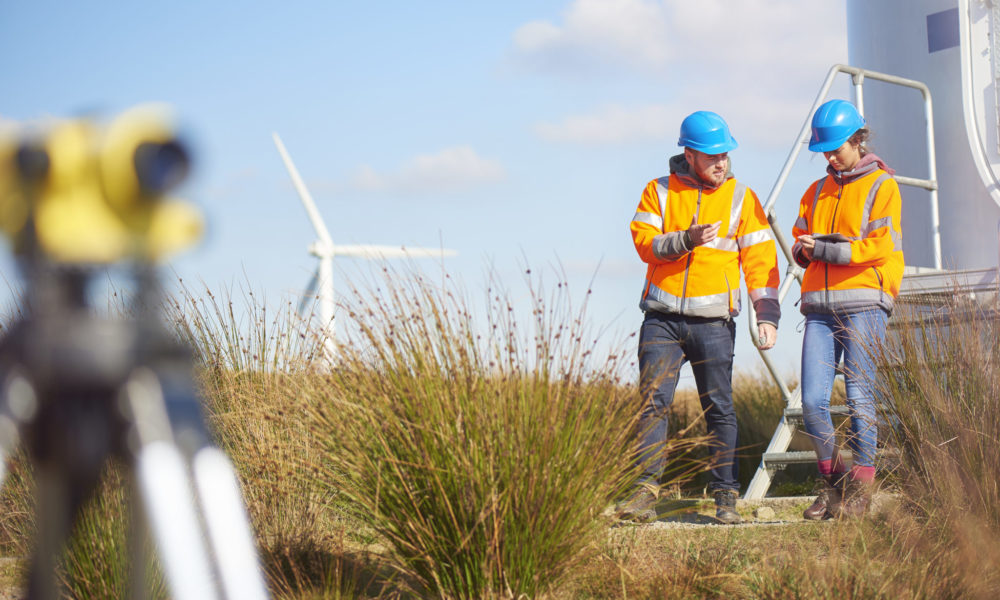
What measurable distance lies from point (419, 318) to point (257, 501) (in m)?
1.16

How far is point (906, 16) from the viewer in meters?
6.76

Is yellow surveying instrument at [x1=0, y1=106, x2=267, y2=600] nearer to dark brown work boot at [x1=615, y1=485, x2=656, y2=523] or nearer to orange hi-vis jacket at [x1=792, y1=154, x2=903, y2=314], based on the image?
dark brown work boot at [x1=615, y1=485, x2=656, y2=523]

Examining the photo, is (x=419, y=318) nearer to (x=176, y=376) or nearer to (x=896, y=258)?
(x=176, y=376)

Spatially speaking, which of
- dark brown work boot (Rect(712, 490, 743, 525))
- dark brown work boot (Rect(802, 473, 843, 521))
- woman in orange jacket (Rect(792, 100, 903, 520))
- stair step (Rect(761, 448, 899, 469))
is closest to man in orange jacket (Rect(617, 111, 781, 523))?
dark brown work boot (Rect(712, 490, 743, 525))

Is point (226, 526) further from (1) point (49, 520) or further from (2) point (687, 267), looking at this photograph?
(2) point (687, 267)

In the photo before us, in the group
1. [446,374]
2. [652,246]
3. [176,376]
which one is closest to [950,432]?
[652,246]

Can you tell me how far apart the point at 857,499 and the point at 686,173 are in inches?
70.6

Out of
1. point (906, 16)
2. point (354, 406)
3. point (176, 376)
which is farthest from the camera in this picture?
point (906, 16)

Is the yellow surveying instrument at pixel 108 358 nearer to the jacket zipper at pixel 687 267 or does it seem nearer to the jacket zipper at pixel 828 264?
the jacket zipper at pixel 687 267

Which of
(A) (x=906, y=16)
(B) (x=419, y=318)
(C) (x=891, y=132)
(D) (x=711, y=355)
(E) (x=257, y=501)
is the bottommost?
(E) (x=257, y=501)

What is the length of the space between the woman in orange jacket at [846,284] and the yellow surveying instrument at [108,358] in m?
3.78

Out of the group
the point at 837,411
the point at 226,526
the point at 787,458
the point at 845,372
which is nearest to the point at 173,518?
the point at 226,526

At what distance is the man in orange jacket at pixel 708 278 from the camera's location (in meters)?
4.64

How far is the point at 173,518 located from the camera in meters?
1.05
